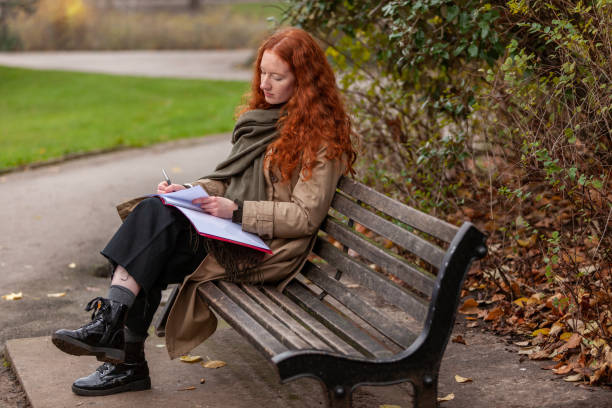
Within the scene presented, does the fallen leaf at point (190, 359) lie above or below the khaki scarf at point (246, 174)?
below

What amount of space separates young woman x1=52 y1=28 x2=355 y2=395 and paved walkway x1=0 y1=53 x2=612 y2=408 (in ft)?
0.70

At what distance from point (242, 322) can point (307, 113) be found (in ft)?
3.18

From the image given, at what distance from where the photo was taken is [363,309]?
335 cm

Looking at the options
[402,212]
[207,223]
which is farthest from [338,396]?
[207,223]

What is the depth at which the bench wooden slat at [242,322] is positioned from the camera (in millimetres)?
2932

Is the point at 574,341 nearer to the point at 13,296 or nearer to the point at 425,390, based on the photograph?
the point at 425,390

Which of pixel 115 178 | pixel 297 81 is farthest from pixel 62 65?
pixel 297 81

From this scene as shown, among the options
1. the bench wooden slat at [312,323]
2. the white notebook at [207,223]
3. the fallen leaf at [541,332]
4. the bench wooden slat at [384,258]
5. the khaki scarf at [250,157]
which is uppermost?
the khaki scarf at [250,157]

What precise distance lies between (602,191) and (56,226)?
14.3 feet

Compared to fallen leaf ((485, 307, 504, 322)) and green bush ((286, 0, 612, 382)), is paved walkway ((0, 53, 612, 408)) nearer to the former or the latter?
fallen leaf ((485, 307, 504, 322))

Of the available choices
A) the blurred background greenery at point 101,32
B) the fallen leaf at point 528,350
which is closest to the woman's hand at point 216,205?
the fallen leaf at point 528,350

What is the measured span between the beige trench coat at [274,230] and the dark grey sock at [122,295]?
0.21m

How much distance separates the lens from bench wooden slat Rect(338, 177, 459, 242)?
113 inches

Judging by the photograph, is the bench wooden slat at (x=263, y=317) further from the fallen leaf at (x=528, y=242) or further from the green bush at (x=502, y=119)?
the fallen leaf at (x=528, y=242)
